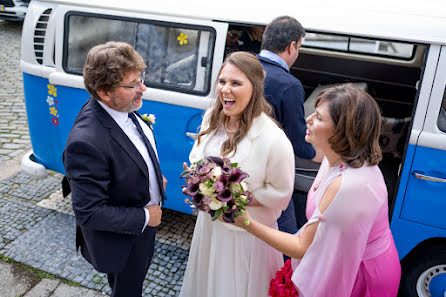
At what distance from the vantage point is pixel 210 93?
3479 mm

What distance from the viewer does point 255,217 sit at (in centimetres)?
247

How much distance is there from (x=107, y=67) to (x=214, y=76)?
1.36 metres

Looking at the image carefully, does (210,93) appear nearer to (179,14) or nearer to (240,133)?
(179,14)

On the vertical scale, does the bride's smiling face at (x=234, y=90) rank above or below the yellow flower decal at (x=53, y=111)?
above

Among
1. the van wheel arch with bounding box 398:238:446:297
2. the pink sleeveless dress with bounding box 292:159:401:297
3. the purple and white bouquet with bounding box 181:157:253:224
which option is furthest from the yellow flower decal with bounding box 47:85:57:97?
the van wheel arch with bounding box 398:238:446:297

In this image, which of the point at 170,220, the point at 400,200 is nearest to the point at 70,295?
the point at 170,220

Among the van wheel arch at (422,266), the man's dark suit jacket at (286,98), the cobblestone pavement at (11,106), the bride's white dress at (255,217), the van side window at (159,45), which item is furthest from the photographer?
the cobblestone pavement at (11,106)

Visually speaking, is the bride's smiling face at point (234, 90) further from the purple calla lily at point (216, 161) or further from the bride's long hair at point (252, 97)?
the purple calla lily at point (216, 161)

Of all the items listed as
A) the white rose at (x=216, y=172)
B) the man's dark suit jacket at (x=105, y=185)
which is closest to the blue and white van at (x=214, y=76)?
the man's dark suit jacket at (x=105, y=185)

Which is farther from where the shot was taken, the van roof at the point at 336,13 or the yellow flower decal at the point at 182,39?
the yellow flower decal at the point at 182,39

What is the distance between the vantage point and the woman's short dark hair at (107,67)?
85.7 inches

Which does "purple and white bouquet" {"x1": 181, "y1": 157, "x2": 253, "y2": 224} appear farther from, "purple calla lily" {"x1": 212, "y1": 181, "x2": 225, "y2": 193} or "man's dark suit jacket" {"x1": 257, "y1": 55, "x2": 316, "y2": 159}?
"man's dark suit jacket" {"x1": 257, "y1": 55, "x2": 316, "y2": 159}

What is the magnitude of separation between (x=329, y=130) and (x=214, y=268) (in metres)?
1.22

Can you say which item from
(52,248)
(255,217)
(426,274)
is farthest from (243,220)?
(52,248)
